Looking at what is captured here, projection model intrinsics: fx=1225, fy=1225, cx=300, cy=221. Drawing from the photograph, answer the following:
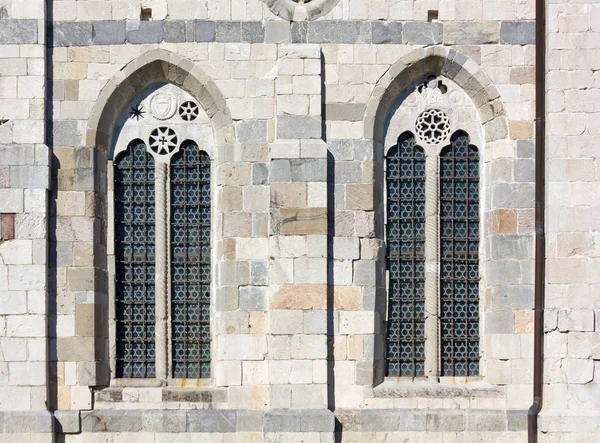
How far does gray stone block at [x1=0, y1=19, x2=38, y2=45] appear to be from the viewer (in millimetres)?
14516

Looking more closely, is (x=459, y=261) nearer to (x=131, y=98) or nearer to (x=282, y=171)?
(x=282, y=171)

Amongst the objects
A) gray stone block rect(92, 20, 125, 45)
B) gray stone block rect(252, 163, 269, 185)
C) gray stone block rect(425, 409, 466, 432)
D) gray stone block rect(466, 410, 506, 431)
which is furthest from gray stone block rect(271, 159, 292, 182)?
gray stone block rect(466, 410, 506, 431)

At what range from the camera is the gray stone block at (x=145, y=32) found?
14695 mm

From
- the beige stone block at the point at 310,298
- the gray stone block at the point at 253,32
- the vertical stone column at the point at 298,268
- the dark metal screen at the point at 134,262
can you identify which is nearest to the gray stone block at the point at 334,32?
the gray stone block at the point at 253,32

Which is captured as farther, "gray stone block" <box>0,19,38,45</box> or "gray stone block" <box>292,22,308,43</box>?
"gray stone block" <box>292,22,308,43</box>

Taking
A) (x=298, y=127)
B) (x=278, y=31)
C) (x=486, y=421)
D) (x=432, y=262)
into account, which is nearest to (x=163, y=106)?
(x=278, y=31)

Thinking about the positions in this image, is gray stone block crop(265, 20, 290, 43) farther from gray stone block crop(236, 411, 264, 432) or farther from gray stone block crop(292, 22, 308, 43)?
gray stone block crop(236, 411, 264, 432)

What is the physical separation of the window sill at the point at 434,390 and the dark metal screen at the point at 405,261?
215mm

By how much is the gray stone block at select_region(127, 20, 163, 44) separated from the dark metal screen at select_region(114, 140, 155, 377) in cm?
129

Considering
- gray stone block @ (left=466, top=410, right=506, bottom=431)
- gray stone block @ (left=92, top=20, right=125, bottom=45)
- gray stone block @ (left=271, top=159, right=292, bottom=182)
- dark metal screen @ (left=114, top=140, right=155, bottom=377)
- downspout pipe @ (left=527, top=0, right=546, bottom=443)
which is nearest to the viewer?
downspout pipe @ (left=527, top=0, right=546, bottom=443)

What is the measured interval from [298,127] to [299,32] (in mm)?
1193

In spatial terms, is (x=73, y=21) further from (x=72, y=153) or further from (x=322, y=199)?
(x=322, y=199)

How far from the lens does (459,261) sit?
14.8 m

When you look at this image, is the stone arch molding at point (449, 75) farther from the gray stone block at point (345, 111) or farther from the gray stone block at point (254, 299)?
the gray stone block at point (254, 299)
